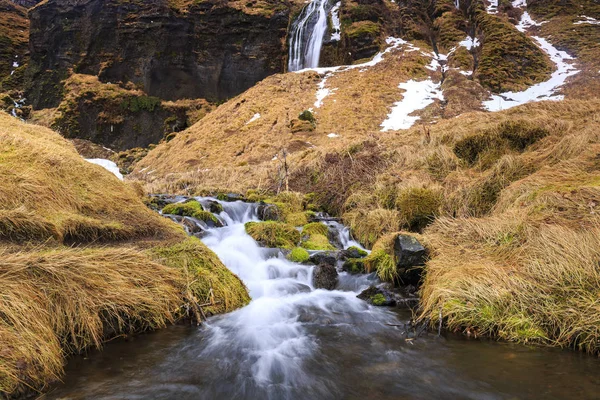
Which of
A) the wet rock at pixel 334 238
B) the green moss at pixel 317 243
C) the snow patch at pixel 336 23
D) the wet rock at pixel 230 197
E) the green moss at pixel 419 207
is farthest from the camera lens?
the snow patch at pixel 336 23

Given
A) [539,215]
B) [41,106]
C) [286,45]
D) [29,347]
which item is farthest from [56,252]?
[41,106]

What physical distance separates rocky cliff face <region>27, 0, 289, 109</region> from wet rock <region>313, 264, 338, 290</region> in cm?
5215

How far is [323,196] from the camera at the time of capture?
1312 cm

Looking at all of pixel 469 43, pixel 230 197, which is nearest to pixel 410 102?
pixel 469 43

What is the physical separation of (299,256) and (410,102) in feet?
87.8

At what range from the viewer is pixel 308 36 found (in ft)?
171

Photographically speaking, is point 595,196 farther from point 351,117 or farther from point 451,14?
point 451,14

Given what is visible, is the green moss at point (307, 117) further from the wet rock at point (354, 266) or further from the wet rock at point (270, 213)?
the wet rock at point (354, 266)

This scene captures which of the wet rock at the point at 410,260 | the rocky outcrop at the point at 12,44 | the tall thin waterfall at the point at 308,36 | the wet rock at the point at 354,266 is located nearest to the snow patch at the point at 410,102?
the tall thin waterfall at the point at 308,36

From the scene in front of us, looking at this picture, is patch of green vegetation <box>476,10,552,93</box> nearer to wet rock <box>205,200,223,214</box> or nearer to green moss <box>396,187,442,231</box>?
green moss <box>396,187,442,231</box>

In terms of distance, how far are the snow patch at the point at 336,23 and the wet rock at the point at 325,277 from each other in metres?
46.1

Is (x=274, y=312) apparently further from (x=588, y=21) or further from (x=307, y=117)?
(x=588, y=21)

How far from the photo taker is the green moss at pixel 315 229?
9828 millimetres

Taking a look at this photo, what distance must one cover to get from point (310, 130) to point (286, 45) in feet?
105
